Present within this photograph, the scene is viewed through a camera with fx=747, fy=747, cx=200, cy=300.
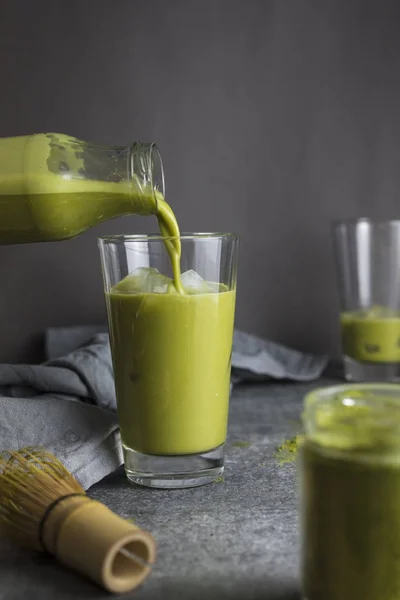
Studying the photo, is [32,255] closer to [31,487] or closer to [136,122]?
[136,122]

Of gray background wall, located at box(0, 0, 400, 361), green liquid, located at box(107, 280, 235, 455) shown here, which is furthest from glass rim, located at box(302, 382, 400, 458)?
gray background wall, located at box(0, 0, 400, 361)

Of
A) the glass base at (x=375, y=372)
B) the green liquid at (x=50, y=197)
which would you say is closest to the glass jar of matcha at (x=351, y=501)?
the green liquid at (x=50, y=197)

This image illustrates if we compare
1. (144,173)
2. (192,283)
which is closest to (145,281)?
(192,283)

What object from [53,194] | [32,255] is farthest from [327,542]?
[32,255]

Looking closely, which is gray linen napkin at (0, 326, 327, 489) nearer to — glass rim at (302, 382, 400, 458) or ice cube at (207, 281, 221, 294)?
ice cube at (207, 281, 221, 294)

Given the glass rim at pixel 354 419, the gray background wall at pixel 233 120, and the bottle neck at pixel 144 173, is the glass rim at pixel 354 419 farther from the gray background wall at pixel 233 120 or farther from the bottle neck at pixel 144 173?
the gray background wall at pixel 233 120
